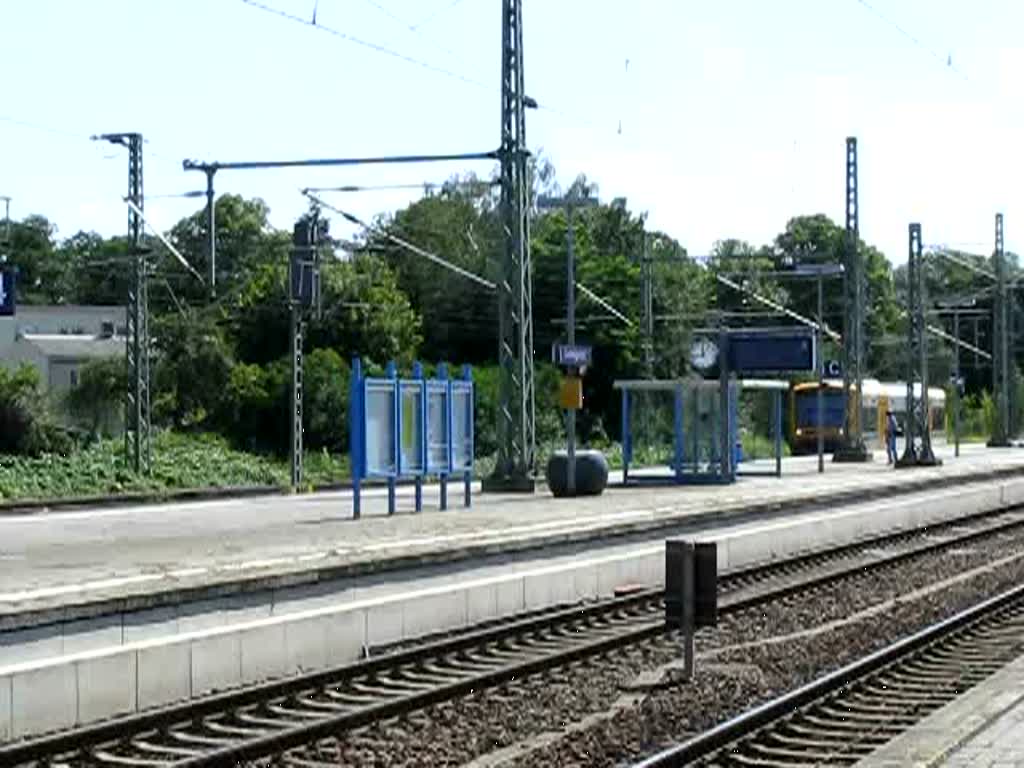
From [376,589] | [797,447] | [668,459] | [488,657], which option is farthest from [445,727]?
[797,447]

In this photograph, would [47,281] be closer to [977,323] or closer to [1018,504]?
[977,323]

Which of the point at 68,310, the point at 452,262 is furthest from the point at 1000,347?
the point at 68,310

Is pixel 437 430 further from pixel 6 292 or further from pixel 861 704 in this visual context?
pixel 861 704

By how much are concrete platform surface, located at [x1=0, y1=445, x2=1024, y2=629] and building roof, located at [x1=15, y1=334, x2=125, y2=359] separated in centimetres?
5911

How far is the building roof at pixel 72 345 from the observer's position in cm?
9575

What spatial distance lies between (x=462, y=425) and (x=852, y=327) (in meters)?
33.2

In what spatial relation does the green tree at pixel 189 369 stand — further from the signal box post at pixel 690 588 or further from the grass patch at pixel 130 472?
the signal box post at pixel 690 588

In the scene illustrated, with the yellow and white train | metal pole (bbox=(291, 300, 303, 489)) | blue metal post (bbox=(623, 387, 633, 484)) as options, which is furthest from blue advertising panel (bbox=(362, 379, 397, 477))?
the yellow and white train

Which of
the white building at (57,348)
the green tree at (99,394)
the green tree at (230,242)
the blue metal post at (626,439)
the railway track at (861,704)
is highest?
the green tree at (230,242)

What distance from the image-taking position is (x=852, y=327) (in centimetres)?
5978

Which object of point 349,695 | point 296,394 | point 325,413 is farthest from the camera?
point 325,413

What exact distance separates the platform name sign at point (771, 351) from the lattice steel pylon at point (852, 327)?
16504 mm

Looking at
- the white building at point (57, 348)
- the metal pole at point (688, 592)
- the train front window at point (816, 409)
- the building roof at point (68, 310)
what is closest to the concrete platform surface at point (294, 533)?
the metal pole at point (688, 592)

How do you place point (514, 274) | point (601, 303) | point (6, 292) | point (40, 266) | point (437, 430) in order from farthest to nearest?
point (40, 266)
point (601, 303)
point (514, 274)
point (437, 430)
point (6, 292)
